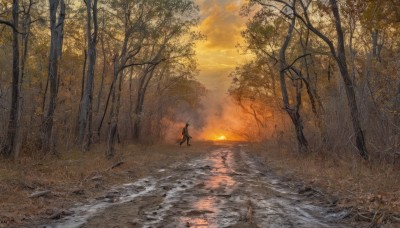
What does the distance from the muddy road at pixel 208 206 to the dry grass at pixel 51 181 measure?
644 millimetres

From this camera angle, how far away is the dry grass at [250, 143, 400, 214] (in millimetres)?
8977

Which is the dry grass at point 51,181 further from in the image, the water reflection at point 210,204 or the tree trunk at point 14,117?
the water reflection at point 210,204

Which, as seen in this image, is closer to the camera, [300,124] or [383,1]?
[383,1]

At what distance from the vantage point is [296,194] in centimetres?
1126

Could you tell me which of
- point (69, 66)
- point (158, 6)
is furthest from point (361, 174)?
point (69, 66)

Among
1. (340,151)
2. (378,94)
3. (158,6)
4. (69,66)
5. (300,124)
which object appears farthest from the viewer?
(69,66)

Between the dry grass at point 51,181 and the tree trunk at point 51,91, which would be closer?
the dry grass at point 51,181

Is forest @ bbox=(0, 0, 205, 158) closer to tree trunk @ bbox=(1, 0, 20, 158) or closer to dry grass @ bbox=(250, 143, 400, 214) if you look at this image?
tree trunk @ bbox=(1, 0, 20, 158)

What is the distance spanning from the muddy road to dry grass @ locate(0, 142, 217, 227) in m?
0.64

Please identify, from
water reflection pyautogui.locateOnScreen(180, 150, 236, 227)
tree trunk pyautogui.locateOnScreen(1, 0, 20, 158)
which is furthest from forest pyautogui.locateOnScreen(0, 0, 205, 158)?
water reflection pyautogui.locateOnScreen(180, 150, 236, 227)

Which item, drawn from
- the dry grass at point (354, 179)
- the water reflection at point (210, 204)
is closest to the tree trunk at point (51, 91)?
the water reflection at point (210, 204)

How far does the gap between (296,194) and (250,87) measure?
34883mm

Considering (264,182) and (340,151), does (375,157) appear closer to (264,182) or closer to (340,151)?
(340,151)

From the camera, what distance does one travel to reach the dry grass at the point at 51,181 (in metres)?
8.30
